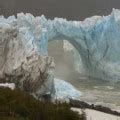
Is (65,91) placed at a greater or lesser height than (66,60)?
lesser

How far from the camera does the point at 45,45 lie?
17969 mm

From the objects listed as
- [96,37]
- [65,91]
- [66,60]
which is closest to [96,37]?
[96,37]

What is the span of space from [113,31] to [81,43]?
153 centimetres

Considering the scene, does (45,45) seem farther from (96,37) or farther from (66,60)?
(66,60)

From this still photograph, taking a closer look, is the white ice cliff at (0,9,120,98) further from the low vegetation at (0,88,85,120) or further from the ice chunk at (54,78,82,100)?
the low vegetation at (0,88,85,120)

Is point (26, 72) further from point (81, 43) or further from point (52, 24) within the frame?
point (81, 43)

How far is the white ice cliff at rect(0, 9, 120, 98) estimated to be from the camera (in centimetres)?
1462

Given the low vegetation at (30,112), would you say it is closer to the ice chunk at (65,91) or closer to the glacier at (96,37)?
the ice chunk at (65,91)

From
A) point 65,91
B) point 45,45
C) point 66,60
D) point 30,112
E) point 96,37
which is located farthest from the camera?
point 66,60

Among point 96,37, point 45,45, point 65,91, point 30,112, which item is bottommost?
point 30,112

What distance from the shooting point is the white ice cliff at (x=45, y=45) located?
14625 millimetres

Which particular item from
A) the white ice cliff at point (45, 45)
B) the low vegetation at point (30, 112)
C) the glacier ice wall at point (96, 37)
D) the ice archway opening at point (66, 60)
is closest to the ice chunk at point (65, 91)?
the white ice cliff at point (45, 45)

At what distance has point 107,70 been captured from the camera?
2039 cm

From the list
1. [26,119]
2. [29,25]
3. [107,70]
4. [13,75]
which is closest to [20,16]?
[29,25]
